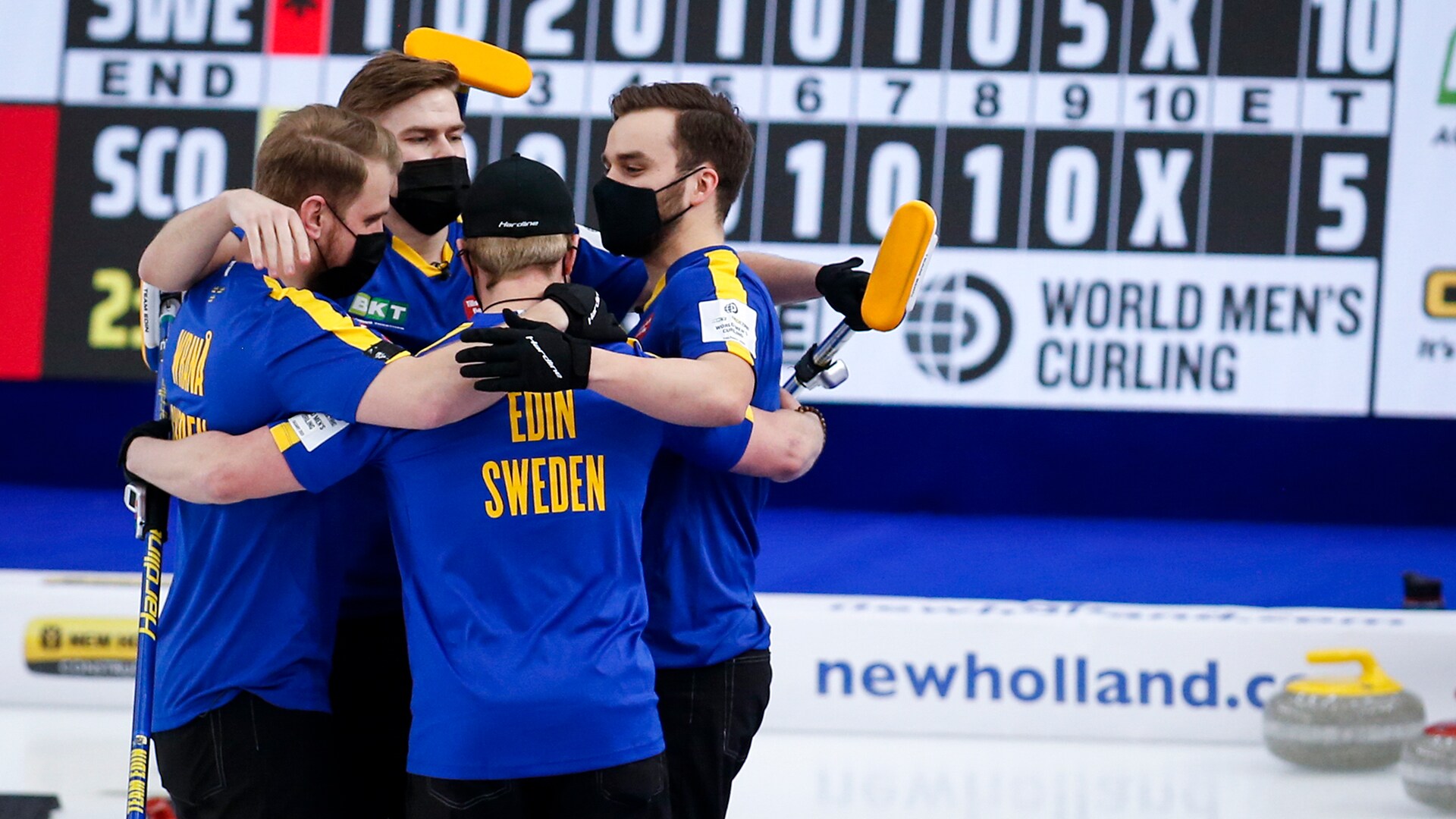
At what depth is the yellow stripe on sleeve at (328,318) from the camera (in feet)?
7.30

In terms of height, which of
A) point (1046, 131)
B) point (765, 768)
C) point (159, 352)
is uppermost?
point (1046, 131)

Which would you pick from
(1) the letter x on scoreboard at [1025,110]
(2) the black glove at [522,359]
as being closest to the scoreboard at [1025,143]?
(1) the letter x on scoreboard at [1025,110]

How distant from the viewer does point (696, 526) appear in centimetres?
254

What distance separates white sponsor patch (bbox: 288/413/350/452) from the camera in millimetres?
2184

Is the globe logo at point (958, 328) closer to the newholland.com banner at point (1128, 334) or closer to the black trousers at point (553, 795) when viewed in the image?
the newholland.com banner at point (1128, 334)

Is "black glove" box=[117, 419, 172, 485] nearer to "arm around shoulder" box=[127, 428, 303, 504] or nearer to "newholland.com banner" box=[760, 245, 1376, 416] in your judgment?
"arm around shoulder" box=[127, 428, 303, 504]

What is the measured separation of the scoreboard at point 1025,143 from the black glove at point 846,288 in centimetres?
340

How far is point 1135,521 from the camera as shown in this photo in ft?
22.7

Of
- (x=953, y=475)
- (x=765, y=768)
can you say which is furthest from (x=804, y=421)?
(x=953, y=475)

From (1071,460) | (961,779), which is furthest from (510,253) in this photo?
(1071,460)

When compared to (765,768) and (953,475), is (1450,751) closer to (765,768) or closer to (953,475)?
(765,768)

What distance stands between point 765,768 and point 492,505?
9.79 feet

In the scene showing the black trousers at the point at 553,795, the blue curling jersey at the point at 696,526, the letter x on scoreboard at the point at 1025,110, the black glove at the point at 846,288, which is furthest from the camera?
the letter x on scoreboard at the point at 1025,110

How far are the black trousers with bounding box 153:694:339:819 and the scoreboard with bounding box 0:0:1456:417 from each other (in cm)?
421
